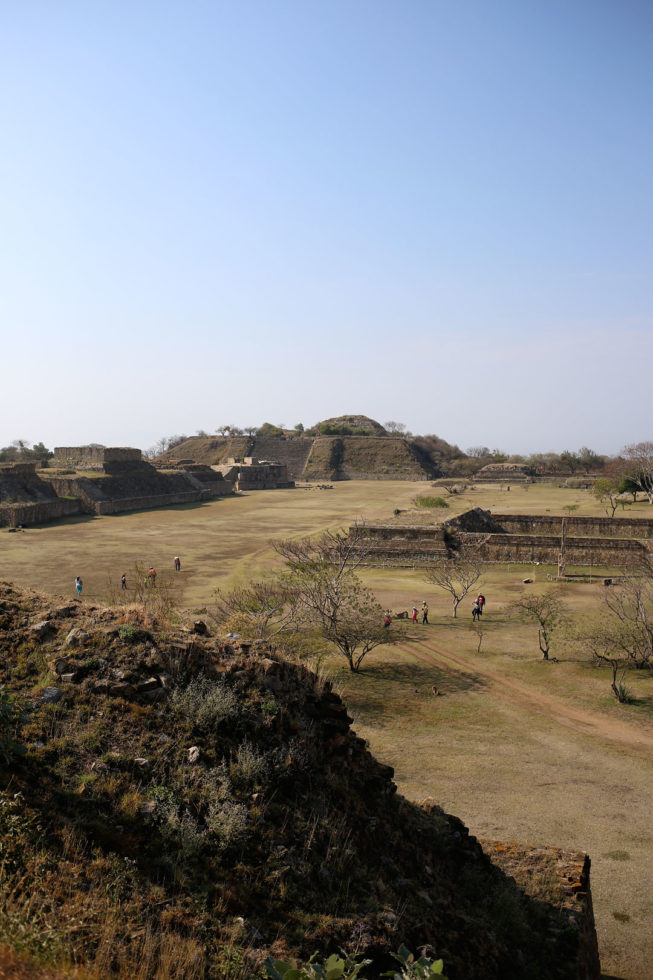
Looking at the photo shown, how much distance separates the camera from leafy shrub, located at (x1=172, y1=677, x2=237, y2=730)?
5.13m

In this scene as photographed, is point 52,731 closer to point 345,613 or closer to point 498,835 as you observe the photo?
point 498,835

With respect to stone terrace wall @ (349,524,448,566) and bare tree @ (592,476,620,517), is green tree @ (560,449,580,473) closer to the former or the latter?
bare tree @ (592,476,620,517)

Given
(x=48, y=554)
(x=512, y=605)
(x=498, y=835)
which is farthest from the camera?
(x=48, y=554)

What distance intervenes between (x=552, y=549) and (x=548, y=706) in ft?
61.5

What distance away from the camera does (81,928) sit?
11.2ft

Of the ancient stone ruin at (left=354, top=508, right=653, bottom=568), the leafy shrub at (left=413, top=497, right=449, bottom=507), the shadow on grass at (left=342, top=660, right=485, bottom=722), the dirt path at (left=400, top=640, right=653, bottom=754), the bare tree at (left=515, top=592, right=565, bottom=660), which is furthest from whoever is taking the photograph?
the leafy shrub at (left=413, top=497, right=449, bottom=507)

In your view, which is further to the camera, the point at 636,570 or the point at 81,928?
the point at 636,570

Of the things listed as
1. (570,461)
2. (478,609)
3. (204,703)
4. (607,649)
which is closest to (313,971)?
(204,703)

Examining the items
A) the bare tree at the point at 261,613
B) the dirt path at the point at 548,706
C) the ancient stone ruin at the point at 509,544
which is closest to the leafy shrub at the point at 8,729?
the bare tree at the point at 261,613

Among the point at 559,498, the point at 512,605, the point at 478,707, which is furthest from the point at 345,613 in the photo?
the point at 559,498

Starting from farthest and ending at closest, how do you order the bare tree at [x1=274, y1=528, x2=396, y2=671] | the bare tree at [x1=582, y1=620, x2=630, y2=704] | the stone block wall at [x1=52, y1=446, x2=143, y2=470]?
the stone block wall at [x1=52, y1=446, x2=143, y2=470] → the bare tree at [x1=274, y1=528, x2=396, y2=671] → the bare tree at [x1=582, y1=620, x2=630, y2=704]

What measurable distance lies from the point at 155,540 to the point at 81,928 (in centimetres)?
3354

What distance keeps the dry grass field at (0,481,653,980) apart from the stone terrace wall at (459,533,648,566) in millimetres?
1751

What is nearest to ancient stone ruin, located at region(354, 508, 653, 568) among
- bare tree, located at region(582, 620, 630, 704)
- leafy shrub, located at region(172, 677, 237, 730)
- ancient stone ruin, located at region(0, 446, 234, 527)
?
bare tree, located at region(582, 620, 630, 704)
